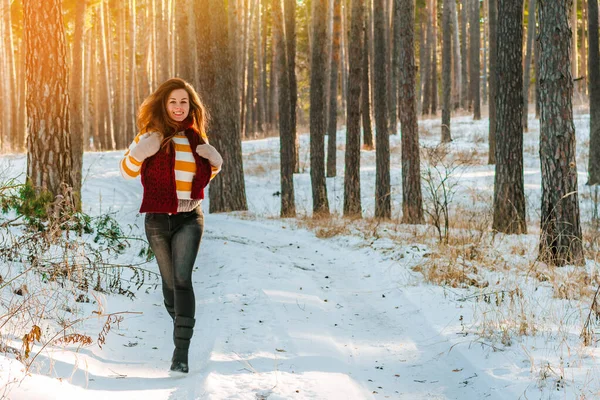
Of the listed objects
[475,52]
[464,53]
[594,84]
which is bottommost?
[594,84]

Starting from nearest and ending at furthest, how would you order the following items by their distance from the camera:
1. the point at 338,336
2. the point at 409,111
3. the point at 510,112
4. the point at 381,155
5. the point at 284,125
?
the point at 338,336 → the point at 510,112 → the point at 409,111 → the point at 381,155 → the point at 284,125

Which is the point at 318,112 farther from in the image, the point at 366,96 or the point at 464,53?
the point at 464,53

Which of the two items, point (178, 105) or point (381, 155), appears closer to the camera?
point (178, 105)

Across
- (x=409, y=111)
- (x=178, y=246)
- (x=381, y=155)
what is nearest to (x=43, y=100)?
(x=178, y=246)

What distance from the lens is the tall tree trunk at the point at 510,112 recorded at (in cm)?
949

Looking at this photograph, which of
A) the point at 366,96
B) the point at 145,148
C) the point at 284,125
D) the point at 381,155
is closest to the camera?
the point at 145,148

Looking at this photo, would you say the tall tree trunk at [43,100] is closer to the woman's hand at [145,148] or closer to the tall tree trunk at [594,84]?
the woman's hand at [145,148]

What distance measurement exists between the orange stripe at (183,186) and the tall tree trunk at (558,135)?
4.86m

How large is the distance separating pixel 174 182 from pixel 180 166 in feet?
0.45

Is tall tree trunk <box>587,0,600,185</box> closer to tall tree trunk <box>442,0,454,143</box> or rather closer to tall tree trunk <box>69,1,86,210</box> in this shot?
tall tree trunk <box>442,0,454,143</box>

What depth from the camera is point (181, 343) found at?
12.8ft

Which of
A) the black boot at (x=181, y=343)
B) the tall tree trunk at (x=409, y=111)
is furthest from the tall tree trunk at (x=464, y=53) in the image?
the black boot at (x=181, y=343)

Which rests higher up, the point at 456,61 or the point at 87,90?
the point at 456,61

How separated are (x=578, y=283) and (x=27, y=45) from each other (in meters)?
7.24
